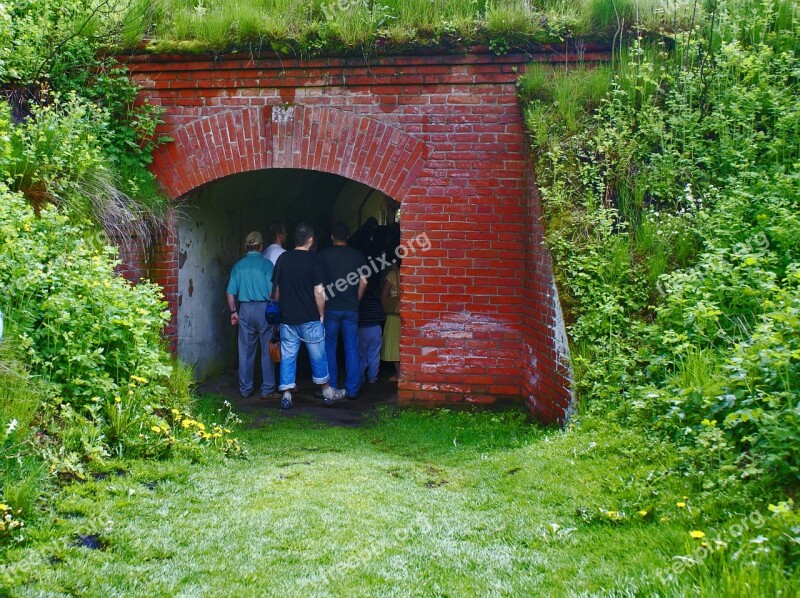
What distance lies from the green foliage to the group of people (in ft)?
8.48

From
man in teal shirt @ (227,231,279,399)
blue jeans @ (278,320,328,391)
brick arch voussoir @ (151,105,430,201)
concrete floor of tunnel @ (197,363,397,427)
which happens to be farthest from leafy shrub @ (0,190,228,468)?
man in teal shirt @ (227,231,279,399)

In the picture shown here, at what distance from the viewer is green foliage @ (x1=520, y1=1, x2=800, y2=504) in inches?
134

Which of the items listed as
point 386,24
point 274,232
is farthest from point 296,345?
point 386,24

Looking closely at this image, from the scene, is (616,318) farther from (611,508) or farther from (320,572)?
(320,572)

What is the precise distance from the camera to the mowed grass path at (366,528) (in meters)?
2.91

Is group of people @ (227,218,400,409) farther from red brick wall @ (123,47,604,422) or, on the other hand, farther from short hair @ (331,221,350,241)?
red brick wall @ (123,47,604,422)

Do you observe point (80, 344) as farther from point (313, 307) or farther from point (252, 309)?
point (252, 309)

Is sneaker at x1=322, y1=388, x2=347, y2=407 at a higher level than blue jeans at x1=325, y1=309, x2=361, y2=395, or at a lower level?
lower

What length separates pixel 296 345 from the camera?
7387mm

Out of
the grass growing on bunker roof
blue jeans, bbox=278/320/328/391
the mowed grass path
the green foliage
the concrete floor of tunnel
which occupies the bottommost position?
the concrete floor of tunnel

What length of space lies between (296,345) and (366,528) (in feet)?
12.9

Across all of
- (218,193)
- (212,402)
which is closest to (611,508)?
(212,402)

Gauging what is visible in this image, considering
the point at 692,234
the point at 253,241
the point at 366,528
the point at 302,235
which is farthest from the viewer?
the point at 253,241

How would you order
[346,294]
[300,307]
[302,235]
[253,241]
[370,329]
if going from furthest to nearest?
1. [370,329]
2. [253,241]
3. [346,294]
4. [302,235]
5. [300,307]
